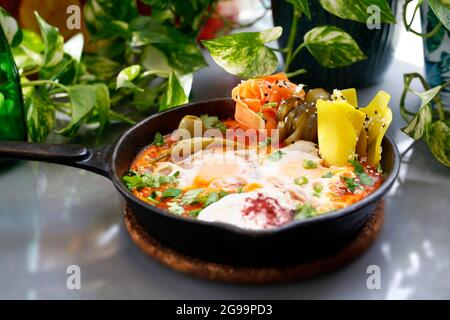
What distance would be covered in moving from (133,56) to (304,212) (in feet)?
2.22

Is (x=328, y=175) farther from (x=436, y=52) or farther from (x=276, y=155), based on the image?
(x=436, y=52)

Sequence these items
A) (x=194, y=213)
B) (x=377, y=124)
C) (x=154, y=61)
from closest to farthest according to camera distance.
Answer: (x=194, y=213) < (x=377, y=124) < (x=154, y=61)

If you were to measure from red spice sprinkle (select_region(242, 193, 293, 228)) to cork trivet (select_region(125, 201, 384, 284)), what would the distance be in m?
0.06

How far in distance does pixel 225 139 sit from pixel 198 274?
257mm

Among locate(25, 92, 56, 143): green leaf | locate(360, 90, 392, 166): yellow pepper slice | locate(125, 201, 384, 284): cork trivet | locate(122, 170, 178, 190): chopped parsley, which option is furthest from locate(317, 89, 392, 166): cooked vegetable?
locate(25, 92, 56, 143): green leaf

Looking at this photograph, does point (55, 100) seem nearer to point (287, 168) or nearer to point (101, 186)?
point (101, 186)

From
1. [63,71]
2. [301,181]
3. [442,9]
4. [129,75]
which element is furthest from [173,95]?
[442,9]

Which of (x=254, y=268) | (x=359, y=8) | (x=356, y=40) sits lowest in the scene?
(x=254, y=268)

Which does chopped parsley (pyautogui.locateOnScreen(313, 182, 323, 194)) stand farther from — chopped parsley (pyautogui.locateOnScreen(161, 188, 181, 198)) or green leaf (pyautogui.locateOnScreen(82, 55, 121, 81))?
green leaf (pyautogui.locateOnScreen(82, 55, 121, 81))

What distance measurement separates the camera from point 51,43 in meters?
1.12

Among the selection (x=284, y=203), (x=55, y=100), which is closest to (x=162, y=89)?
(x=55, y=100)

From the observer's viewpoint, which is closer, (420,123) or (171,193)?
(171,193)

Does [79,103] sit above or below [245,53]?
below
